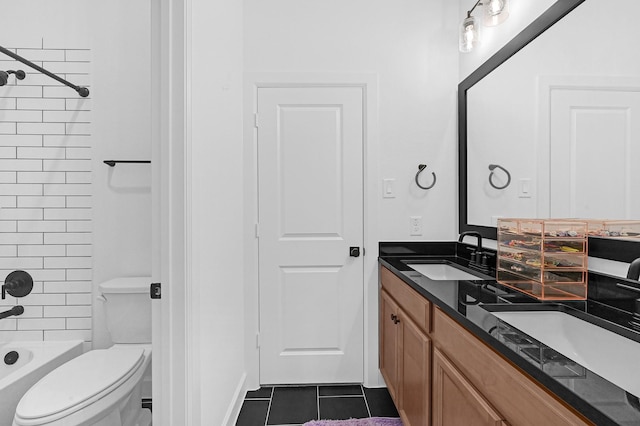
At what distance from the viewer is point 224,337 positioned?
1935mm

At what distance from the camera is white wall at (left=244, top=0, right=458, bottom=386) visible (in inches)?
96.2

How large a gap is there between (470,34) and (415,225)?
1.19 metres

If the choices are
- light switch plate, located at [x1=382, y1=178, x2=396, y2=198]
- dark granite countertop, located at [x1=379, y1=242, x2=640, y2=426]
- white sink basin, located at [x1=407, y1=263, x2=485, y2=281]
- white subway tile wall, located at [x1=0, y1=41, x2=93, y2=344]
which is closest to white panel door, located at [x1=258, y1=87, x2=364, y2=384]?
light switch plate, located at [x1=382, y1=178, x2=396, y2=198]

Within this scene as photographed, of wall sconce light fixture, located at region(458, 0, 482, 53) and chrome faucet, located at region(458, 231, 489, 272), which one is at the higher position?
wall sconce light fixture, located at region(458, 0, 482, 53)

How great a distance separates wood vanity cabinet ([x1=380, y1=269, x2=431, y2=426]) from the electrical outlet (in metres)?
0.38

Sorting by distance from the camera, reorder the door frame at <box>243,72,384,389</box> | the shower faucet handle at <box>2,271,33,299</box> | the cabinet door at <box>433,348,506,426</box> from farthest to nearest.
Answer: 1. the door frame at <box>243,72,384,389</box>
2. the shower faucet handle at <box>2,271,33,299</box>
3. the cabinet door at <box>433,348,506,426</box>

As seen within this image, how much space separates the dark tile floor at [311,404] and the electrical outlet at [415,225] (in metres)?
1.06

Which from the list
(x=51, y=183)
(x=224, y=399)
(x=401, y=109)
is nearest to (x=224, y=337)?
(x=224, y=399)

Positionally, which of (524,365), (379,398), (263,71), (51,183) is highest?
(263,71)

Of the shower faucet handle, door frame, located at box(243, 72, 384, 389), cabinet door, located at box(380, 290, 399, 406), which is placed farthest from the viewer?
door frame, located at box(243, 72, 384, 389)

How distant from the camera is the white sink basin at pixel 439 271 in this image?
2084 millimetres

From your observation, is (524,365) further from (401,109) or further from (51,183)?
(51,183)

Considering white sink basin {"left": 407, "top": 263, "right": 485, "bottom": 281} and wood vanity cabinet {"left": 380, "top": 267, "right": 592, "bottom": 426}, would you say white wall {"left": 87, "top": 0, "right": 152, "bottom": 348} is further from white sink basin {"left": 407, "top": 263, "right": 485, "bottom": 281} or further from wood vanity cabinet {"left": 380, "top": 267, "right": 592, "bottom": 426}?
white sink basin {"left": 407, "top": 263, "right": 485, "bottom": 281}

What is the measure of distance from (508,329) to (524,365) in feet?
0.63
